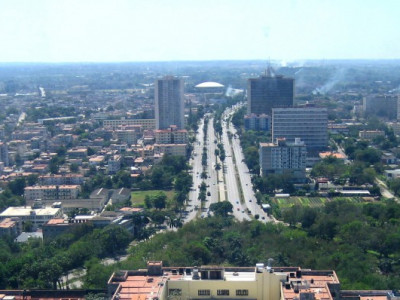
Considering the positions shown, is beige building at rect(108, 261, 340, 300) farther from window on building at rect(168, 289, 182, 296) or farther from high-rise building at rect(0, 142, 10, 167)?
high-rise building at rect(0, 142, 10, 167)

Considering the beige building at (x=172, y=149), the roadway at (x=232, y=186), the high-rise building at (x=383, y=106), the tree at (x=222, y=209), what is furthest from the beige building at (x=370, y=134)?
the tree at (x=222, y=209)

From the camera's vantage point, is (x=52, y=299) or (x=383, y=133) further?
(x=383, y=133)

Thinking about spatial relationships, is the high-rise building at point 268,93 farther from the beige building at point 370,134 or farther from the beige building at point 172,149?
the beige building at point 172,149

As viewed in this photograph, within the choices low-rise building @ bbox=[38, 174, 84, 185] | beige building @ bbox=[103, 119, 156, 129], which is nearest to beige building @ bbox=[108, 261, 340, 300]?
low-rise building @ bbox=[38, 174, 84, 185]

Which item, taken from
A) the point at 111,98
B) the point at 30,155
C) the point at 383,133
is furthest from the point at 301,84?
the point at 30,155

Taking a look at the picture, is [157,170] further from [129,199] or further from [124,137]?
[124,137]

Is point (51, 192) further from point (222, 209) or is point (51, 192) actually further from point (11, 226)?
point (222, 209)

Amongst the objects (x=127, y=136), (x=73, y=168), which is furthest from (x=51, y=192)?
(x=127, y=136)

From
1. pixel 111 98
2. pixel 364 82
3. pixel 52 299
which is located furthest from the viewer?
pixel 364 82
